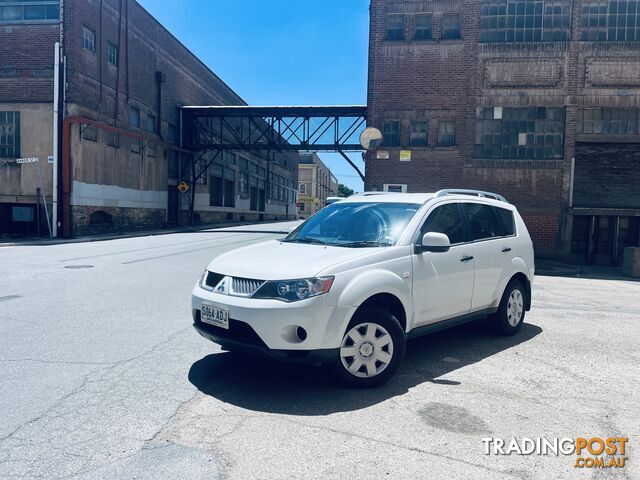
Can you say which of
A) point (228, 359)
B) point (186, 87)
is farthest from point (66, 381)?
point (186, 87)

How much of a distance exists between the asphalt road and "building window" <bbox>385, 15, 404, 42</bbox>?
14.9 m

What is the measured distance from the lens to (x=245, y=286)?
420cm

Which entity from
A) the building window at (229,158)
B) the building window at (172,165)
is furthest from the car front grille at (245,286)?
the building window at (229,158)

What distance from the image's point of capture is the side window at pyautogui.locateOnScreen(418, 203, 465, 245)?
5.23 meters

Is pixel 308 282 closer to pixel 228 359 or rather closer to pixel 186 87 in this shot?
pixel 228 359

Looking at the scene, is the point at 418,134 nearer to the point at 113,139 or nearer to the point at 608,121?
the point at 608,121

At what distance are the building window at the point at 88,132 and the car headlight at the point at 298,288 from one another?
22.9 metres

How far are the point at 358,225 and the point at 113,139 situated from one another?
24515 millimetres

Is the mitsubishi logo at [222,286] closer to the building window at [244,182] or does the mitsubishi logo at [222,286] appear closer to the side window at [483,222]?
the side window at [483,222]

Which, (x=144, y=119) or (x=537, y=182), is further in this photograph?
(x=144, y=119)

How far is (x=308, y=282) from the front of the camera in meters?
4.00

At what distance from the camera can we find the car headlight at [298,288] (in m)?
A: 3.97

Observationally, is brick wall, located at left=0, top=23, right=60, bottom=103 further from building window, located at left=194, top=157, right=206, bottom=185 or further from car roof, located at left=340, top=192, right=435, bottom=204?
car roof, located at left=340, top=192, right=435, bottom=204

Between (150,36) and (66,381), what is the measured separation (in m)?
31.0
